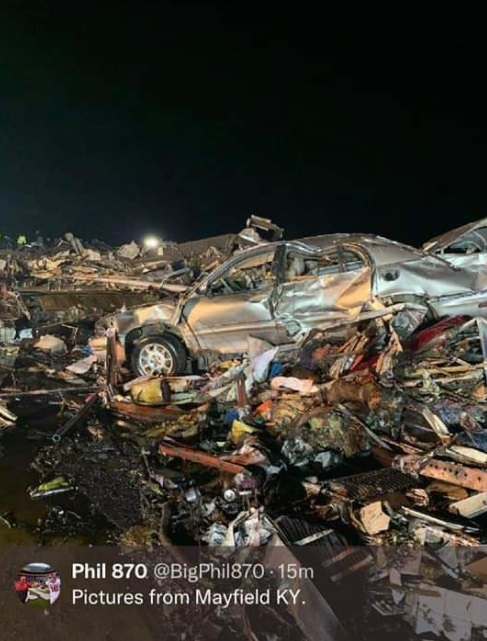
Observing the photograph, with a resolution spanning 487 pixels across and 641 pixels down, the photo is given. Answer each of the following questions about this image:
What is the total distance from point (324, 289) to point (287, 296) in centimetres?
48

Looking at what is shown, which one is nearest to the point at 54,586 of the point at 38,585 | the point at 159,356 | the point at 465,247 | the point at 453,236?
the point at 38,585

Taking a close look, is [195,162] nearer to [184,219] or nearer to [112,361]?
[184,219]

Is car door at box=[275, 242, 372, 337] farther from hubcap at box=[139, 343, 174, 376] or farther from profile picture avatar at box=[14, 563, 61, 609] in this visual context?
profile picture avatar at box=[14, 563, 61, 609]

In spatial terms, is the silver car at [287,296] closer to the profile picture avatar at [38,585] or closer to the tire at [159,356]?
the tire at [159,356]

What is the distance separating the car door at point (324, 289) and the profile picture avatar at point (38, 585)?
13.5 feet

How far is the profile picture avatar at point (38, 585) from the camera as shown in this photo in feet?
10.4

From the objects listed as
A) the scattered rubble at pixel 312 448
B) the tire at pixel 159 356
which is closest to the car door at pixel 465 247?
the scattered rubble at pixel 312 448

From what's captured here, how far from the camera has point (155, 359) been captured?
7.26 meters

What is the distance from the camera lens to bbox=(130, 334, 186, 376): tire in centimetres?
715

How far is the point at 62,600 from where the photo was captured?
123 inches

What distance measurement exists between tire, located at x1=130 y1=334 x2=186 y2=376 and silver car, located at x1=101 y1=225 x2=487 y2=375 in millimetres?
14

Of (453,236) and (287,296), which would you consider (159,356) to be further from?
(453,236)

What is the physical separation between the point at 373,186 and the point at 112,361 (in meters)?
33.5

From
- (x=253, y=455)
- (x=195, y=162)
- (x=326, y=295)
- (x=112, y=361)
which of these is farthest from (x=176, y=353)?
(x=195, y=162)
